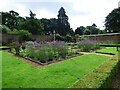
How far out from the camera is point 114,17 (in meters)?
47.5

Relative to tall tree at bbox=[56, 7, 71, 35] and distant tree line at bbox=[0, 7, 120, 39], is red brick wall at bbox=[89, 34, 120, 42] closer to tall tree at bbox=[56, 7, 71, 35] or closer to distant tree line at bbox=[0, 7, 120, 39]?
distant tree line at bbox=[0, 7, 120, 39]

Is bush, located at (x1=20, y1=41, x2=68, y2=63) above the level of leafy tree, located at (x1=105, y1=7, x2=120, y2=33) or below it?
below

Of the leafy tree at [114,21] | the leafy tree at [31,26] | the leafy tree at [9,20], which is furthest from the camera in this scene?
the leafy tree at [114,21]

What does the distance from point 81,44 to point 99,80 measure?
42.5ft

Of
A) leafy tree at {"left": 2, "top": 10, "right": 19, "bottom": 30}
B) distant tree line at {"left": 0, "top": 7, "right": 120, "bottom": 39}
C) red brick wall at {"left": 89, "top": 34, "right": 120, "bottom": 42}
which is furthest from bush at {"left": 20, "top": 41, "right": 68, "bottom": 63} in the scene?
leafy tree at {"left": 2, "top": 10, "right": 19, "bottom": 30}

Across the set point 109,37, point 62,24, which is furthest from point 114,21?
point 109,37

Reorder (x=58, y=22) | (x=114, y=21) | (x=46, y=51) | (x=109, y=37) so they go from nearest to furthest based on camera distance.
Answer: (x=46, y=51) < (x=109, y=37) < (x=114, y=21) < (x=58, y=22)

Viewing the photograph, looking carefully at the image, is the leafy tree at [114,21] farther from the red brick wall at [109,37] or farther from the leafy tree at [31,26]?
the leafy tree at [31,26]

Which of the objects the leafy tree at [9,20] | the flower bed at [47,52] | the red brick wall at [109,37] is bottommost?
the flower bed at [47,52]

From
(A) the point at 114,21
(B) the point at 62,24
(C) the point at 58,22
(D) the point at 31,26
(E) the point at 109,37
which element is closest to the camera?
(E) the point at 109,37

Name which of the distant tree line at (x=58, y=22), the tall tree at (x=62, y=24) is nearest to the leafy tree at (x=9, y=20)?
the distant tree line at (x=58, y=22)

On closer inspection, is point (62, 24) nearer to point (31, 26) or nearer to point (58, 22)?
point (58, 22)

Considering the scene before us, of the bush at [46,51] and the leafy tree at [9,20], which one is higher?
the leafy tree at [9,20]

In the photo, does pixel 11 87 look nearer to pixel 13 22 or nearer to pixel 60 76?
pixel 60 76
